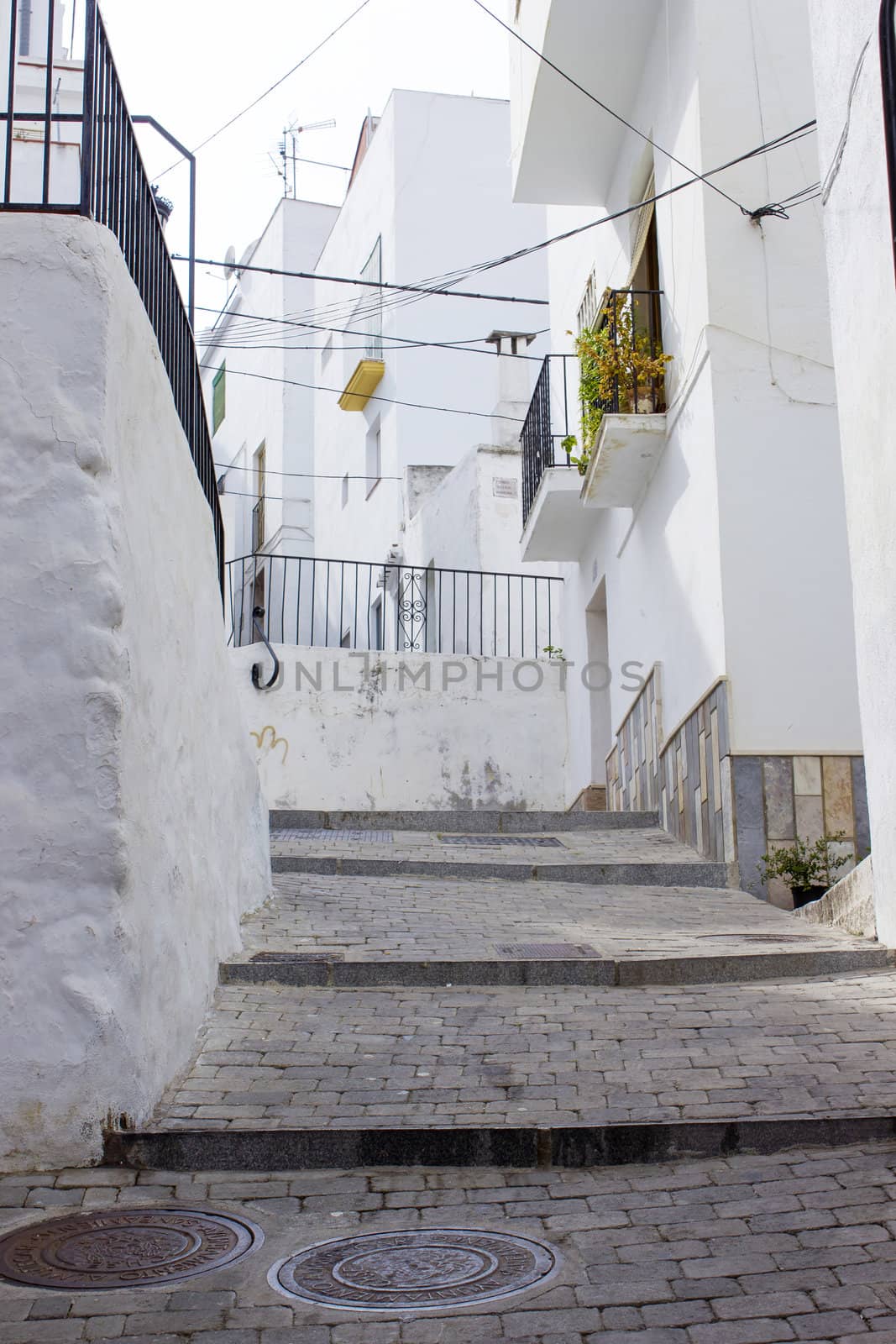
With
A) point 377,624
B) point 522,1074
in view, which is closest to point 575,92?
point 522,1074

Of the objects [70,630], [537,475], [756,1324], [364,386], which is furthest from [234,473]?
[756,1324]

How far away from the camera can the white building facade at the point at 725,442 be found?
29.0 feet

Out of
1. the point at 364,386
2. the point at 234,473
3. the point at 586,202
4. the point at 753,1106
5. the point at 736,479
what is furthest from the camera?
the point at 234,473

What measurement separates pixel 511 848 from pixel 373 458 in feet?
45.0

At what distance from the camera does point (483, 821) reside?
1143 cm

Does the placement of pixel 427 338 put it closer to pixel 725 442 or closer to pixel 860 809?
pixel 725 442

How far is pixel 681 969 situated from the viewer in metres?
5.93

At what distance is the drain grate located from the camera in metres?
10.5

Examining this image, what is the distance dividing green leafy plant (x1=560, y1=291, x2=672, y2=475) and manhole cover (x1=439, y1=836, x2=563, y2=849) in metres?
3.17

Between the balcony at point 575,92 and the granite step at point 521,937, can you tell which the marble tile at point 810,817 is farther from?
the balcony at point 575,92

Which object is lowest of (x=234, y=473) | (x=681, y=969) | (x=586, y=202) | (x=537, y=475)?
(x=681, y=969)

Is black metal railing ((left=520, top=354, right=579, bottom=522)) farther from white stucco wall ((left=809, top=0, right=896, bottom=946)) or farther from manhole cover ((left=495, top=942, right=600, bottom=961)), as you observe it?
manhole cover ((left=495, top=942, right=600, bottom=961))

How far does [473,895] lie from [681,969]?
250 cm

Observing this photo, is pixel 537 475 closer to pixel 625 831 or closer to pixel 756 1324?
pixel 625 831
